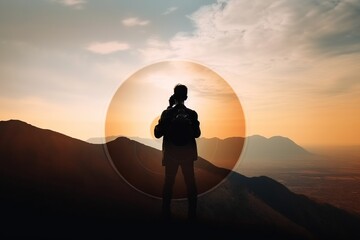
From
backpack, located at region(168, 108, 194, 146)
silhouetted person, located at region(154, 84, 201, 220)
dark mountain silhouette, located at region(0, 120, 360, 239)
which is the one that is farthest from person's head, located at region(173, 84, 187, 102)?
dark mountain silhouette, located at region(0, 120, 360, 239)

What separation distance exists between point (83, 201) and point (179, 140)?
547cm

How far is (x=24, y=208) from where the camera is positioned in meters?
8.91

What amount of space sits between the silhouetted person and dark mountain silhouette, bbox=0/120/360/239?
96 centimetres

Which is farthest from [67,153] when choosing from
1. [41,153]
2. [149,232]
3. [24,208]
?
[149,232]

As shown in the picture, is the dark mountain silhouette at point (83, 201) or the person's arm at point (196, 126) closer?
the person's arm at point (196, 126)

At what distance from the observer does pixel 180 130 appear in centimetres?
720

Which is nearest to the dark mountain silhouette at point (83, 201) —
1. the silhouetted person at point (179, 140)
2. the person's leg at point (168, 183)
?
the person's leg at point (168, 183)

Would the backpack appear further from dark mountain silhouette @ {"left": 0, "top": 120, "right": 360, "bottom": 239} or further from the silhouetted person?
dark mountain silhouette @ {"left": 0, "top": 120, "right": 360, "bottom": 239}

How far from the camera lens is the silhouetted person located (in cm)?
724

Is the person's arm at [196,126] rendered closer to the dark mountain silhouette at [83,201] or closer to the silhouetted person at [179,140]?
the silhouetted person at [179,140]

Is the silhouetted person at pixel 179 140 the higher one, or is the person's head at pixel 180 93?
the person's head at pixel 180 93

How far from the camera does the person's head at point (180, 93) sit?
7480mm

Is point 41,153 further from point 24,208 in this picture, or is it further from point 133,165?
point 24,208

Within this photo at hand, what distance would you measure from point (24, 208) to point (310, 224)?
64.7 meters
